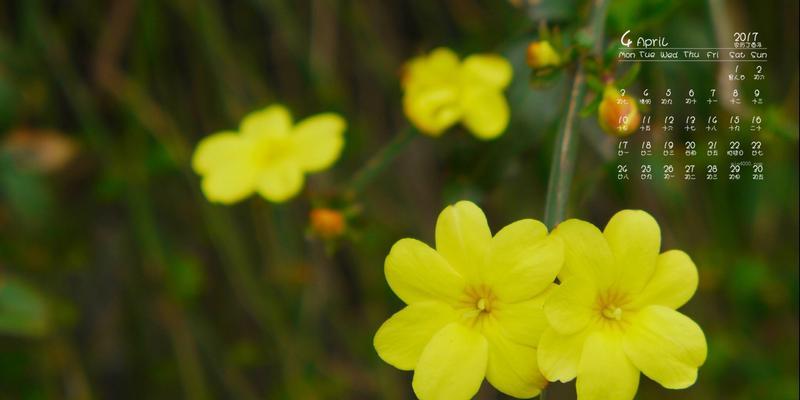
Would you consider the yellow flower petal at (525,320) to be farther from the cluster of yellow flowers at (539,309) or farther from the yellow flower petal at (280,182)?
the yellow flower petal at (280,182)

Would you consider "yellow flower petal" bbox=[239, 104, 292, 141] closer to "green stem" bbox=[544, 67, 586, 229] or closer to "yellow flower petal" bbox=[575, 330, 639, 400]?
"green stem" bbox=[544, 67, 586, 229]

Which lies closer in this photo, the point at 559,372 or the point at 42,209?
the point at 559,372

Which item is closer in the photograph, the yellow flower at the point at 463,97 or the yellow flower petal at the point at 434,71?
the yellow flower at the point at 463,97

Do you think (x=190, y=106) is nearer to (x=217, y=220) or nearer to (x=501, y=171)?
(x=217, y=220)

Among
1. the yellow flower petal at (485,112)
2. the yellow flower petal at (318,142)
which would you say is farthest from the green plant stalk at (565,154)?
the yellow flower petal at (318,142)

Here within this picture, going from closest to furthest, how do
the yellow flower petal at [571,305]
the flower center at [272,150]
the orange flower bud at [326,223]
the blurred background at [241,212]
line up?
the yellow flower petal at [571,305]
the orange flower bud at [326,223]
the flower center at [272,150]
the blurred background at [241,212]

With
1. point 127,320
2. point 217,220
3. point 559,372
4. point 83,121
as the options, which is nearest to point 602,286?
point 559,372
